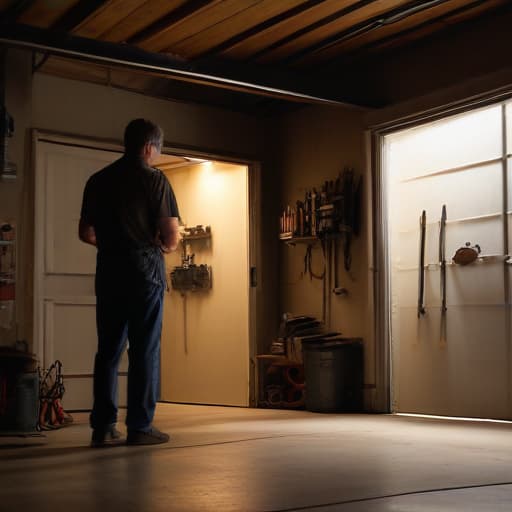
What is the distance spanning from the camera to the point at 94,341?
A: 6988mm

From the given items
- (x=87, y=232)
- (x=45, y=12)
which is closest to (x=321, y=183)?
(x=45, y=12)

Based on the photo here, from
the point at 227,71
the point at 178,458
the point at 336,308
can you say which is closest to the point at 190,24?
the point at 227,71

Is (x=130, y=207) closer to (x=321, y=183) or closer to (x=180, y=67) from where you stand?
(x=180, y=67)

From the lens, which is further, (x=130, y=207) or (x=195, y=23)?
(x=195, y=23)

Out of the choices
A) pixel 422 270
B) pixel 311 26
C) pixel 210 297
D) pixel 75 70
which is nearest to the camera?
pixel 311 26

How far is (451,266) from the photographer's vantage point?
20.1 ft

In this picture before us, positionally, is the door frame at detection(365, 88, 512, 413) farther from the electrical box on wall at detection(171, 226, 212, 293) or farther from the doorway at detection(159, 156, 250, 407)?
the electrical box on wall at detection(171, 226, 212, 293)

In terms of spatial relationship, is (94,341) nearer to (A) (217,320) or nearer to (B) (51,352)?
A: (B) (51,352)

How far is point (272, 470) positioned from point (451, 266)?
10.4ft

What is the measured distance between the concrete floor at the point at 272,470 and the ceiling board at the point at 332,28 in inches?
105

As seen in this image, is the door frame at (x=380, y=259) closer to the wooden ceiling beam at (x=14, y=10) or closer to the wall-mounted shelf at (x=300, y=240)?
the wall-mounted shelf at (x=300, y=240)

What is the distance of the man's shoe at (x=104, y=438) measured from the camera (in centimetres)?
418

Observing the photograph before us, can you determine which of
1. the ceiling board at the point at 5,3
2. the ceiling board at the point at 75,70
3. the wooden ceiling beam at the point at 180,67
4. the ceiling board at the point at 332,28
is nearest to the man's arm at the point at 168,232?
the wooden ceiling beam at the point at 180,67

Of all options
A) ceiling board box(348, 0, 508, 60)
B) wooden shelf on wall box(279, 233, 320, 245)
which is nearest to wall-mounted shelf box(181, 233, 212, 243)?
wooden shelf on wall box(279, 233, 320, 245)
